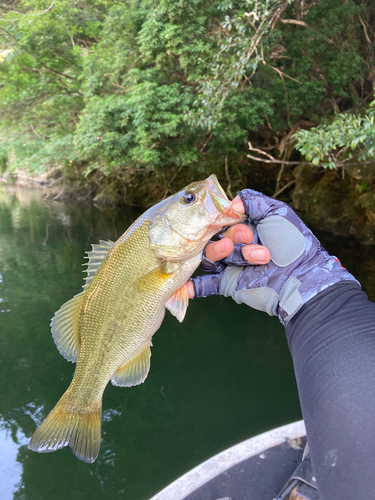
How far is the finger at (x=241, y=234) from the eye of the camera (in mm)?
2219

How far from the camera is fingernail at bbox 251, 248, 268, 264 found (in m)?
2.09

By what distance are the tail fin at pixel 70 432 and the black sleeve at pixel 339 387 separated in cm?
119

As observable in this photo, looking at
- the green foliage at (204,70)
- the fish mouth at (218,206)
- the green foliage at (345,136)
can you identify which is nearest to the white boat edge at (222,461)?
the fish mouth at (218,206)

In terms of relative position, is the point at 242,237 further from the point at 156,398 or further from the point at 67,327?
the point at 156,398

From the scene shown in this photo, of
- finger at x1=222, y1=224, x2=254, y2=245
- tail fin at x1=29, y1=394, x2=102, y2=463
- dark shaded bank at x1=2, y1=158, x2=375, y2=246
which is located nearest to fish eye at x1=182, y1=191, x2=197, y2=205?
finger at x1=222, y1=224, x2=254, y2=245

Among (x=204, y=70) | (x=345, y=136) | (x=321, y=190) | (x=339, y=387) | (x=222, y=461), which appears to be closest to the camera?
(x=339, y=387)

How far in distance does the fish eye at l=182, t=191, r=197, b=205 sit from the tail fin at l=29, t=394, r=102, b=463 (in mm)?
1360

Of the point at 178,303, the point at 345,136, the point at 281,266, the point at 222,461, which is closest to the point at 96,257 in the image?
the point at 178,303

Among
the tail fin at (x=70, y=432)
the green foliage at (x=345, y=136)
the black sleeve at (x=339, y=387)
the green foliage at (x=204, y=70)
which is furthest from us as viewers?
the green foliage at (x=204, y=70)

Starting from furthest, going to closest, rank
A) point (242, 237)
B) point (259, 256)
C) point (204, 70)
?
point (204, 70), point (242, 237), point (259, 256)

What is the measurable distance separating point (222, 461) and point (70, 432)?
1264 mm

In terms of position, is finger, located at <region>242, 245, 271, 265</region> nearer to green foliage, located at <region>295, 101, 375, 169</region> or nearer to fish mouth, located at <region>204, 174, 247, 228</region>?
fish mouth, located at <region>204, 174, 247, 228</region>

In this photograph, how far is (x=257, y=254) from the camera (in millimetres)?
2105

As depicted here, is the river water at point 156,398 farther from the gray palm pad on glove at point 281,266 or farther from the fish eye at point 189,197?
the fish eye at point 189,197
